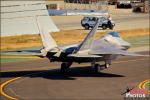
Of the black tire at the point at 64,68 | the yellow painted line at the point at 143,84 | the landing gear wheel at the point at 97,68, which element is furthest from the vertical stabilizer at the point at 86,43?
the yellow painted line at the point at 143,84

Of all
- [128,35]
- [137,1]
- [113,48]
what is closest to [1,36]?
[128,35]

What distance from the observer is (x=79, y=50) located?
27.7 metres

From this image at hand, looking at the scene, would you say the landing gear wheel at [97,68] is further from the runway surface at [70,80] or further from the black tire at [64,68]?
the black tire at [64,68]

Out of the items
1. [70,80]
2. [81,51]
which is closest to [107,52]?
[81,51]

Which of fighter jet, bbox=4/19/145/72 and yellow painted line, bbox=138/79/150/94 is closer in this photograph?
yellow painted line, bbox=138/79/150/94

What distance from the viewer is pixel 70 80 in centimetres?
2809

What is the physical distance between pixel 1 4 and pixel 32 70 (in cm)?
2617

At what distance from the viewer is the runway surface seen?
23684 millimetres

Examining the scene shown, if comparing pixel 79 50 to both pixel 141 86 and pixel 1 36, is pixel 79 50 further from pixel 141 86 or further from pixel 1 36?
pixel 1 36

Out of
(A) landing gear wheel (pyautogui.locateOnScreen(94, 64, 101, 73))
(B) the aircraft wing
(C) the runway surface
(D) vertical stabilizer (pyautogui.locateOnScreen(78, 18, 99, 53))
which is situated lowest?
(C) the runway surface

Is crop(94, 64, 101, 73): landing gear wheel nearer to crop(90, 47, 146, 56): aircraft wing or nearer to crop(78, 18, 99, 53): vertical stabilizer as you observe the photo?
crop(90, 47, 146, 56): aircraft wing

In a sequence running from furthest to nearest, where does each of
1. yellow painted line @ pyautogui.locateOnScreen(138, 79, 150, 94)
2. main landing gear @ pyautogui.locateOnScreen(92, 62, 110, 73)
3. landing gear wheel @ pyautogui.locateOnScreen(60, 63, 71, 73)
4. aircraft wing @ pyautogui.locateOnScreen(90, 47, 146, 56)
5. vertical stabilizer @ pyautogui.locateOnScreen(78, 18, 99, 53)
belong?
main landing gear @ pyautogui.locateOnScreen(92, 62, 110, 73) < landing gear wheel @ pyautogui.locateOnScreen(60, 63, 71, 73) < aircraft wing @ pyautogui.locateOnScreen(90, 47, 146, 56) < vertical stabilizer @ pyautogui.locateOnScreen(78, 18, 99, 53) < yellow painted line @ pyautogui.locateOnScreen(138, 79, 150, 94)

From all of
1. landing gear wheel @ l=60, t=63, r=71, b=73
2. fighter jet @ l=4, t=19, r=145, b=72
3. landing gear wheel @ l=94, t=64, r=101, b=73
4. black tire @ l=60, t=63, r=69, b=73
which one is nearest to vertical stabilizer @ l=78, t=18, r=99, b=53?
fighter jet @ l=4, t=19, r=145, b=72

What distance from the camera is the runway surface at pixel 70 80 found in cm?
2368
